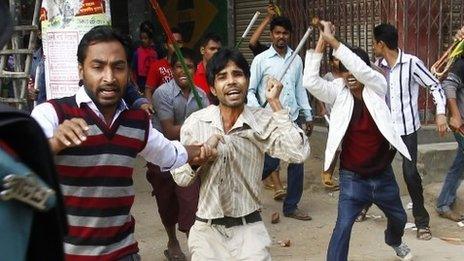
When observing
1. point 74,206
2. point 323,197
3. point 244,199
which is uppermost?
point 74,206

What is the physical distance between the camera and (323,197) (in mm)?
6918

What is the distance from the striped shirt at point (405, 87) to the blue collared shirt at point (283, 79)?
35.9 inches

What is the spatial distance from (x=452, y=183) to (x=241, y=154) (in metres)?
3.24

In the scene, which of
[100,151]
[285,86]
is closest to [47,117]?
[100,151]

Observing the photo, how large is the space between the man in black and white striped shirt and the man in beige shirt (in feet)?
7.58

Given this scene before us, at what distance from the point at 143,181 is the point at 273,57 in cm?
227

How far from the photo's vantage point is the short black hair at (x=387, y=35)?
17.7ft

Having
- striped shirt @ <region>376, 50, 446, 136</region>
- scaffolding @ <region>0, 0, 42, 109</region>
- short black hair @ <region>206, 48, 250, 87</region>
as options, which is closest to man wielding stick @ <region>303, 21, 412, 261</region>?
short black hair @ <region>206, 48, 250, 87</region>

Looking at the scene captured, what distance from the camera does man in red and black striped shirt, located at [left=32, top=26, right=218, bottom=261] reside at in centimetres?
255

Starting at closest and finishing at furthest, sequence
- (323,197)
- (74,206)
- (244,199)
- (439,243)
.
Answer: (74,206), (244,199), (439,243), (323,197)

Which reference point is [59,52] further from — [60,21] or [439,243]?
[439,243]

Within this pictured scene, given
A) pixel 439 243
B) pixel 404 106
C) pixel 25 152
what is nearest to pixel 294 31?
pixel 404 106

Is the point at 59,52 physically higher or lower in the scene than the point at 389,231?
higher

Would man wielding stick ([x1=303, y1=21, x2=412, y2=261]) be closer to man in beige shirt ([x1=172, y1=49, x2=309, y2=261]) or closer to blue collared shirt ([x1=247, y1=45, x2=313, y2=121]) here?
man in beige shirt ([x1=172, y1=49, x2=309, y2=261])
